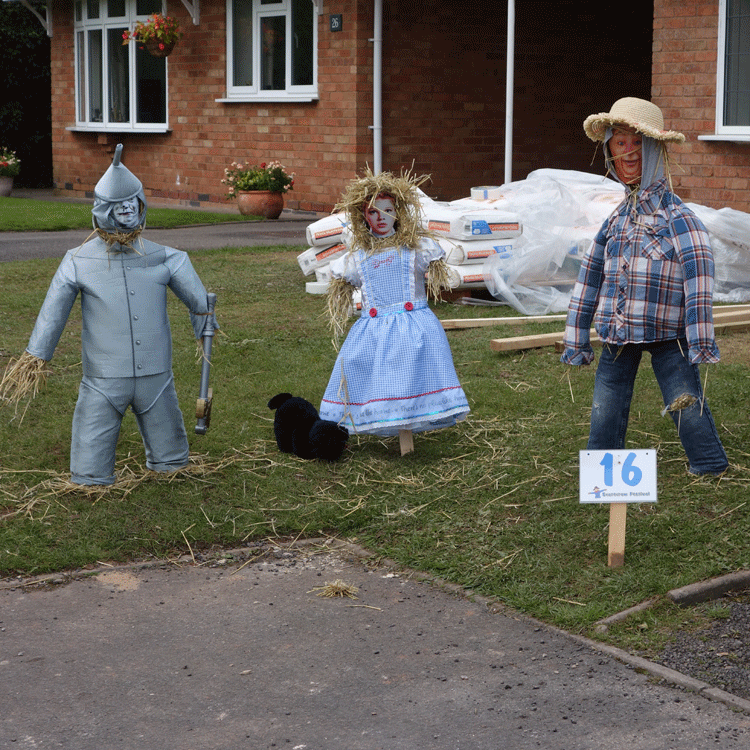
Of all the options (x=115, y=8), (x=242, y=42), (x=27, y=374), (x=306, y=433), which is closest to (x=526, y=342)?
(x=306, y=433)

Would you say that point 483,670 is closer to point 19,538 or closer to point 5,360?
point 19,538

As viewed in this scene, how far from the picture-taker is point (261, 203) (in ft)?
53.2

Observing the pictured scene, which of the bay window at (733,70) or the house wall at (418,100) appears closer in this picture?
the bay window at (733,70)

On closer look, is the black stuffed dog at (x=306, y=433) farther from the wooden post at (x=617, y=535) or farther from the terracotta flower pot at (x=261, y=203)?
the terracotta flower pot at (x=261, y=203)

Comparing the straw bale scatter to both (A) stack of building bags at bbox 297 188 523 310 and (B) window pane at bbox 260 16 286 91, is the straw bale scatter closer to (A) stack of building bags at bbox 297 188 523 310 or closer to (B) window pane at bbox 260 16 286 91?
(A) stack of building bags at bbox 297 188 523 310

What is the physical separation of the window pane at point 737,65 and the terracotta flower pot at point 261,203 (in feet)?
21.9

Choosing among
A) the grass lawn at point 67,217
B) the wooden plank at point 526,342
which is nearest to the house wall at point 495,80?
the grass lawn at point 67,217

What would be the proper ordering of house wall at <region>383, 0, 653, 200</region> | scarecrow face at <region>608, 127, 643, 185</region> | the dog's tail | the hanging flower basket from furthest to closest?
the hanging flower basket → house wall at <region>383, 0, 653, 200</region> → the dog's tail → scarecrow face at <region>608, 127, 643, 185</region>

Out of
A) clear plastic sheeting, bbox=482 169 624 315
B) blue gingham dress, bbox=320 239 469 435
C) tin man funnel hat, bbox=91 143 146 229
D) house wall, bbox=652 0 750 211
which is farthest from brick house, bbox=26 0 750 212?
tin man funnel hat, bbox=91 143 146 229

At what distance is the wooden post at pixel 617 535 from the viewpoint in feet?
13.8

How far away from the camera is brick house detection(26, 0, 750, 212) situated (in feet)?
51.7

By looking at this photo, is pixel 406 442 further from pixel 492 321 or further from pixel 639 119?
pixel 492 321

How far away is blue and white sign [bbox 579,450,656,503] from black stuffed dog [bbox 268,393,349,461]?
5.73ft

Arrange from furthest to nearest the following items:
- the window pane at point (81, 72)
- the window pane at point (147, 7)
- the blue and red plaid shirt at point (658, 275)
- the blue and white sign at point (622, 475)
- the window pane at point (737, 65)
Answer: the window pane at point (81, 72) → the window pane at point (147, 7) → the window pane at point (737, 65) → the blue and red plaid shirt at point (658, 275) → the blue and white sign at point (622, 475)
